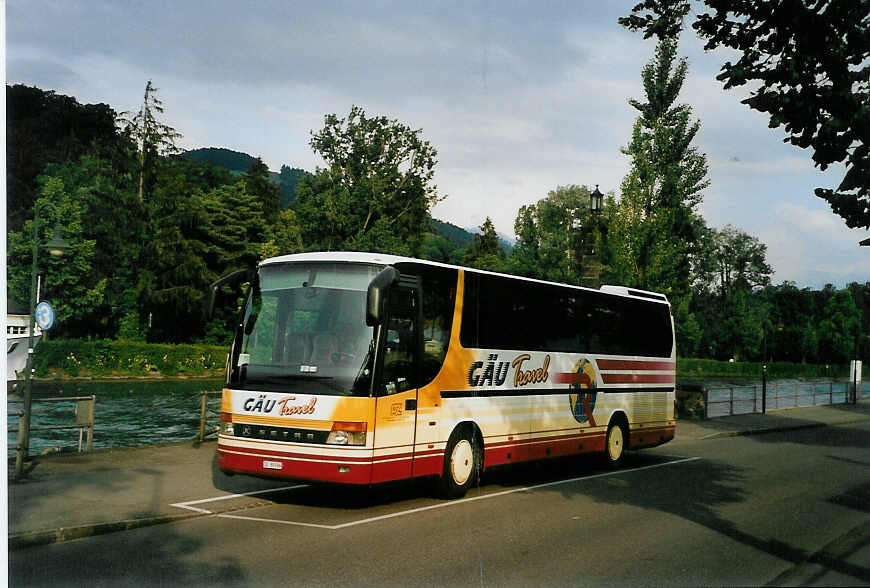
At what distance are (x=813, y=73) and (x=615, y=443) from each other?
378 inches

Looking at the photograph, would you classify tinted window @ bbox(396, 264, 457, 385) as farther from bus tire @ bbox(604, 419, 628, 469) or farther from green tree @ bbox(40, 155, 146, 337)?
green tree @ bbox(40, 155, 146, 337)

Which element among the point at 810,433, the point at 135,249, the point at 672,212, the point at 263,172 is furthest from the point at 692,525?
the point at 263,172

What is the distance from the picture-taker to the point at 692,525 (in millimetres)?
10828

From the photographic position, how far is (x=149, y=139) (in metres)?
68.9

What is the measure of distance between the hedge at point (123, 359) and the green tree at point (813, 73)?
163 ft

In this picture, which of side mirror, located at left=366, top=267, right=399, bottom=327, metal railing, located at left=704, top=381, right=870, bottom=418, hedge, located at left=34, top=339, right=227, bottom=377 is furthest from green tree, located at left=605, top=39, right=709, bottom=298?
hedge, located at left=34, top=339, right=227, bottom=377

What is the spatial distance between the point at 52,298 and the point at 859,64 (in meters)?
58.4

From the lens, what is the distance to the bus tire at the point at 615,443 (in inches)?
696

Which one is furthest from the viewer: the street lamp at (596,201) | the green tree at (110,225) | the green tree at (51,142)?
the green tree at (110,225)

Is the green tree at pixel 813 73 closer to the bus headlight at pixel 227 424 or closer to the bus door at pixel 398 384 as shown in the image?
the bus door at pixel 398 384

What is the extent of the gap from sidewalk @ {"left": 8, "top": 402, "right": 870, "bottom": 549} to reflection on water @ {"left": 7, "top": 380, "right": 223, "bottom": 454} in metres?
1.83

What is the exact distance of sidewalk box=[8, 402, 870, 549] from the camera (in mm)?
9938

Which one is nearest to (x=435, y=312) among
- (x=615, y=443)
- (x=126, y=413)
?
(x=615, y=443)

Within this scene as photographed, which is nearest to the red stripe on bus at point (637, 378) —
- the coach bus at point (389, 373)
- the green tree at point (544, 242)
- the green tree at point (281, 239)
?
the coach bus at point (389, 373)
